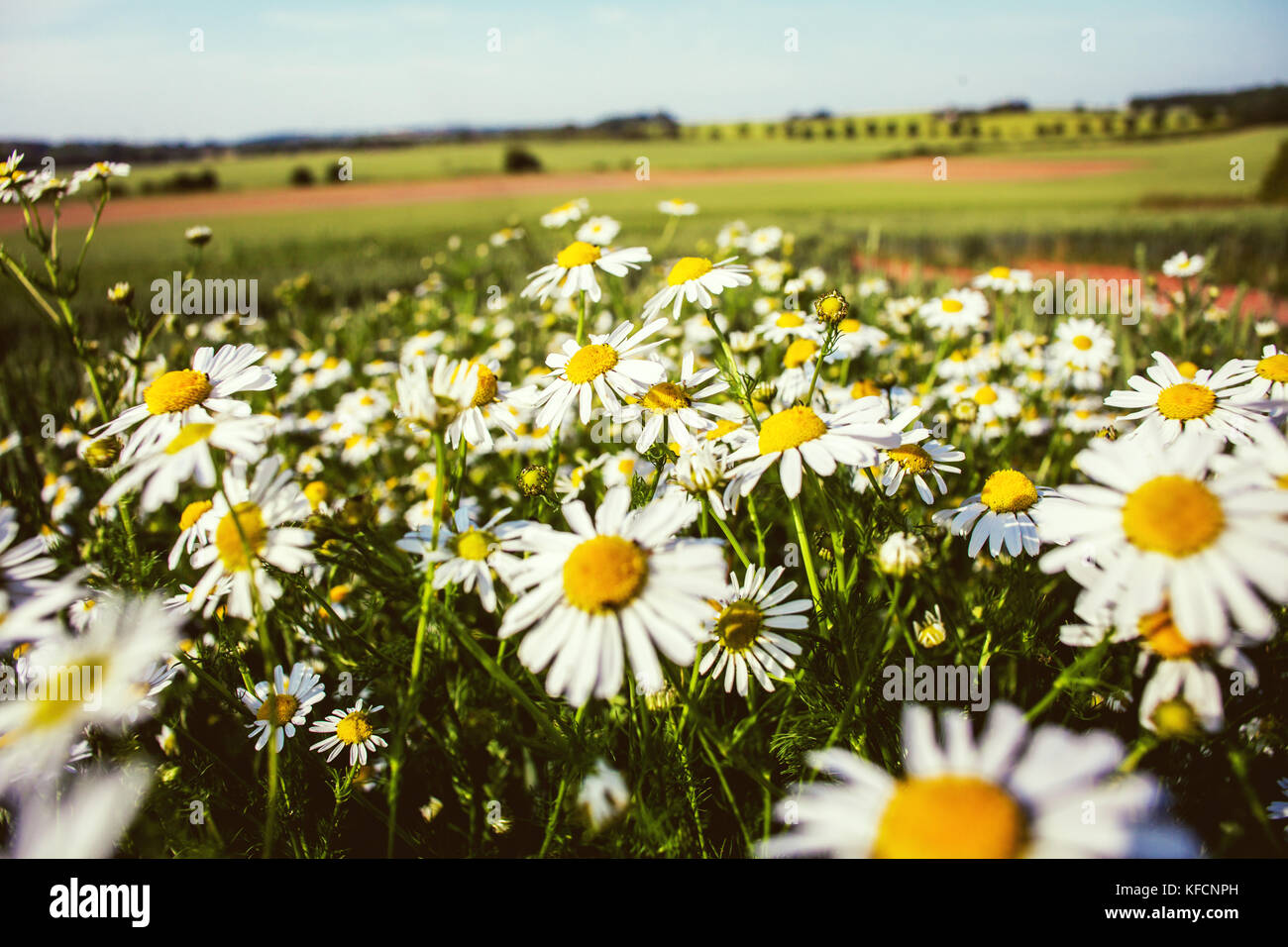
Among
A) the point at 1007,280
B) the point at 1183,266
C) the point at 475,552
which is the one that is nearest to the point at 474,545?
the point at 475,552

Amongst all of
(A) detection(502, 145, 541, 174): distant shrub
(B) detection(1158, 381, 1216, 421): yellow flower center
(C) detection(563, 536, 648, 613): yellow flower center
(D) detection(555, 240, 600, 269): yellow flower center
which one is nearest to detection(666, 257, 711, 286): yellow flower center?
(D) detection(555, 240, 600, 269): yellow flower center

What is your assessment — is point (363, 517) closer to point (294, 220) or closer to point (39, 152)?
point (39, 152)

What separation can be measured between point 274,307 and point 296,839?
19.6ft

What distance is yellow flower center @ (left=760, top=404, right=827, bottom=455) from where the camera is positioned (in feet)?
3.53

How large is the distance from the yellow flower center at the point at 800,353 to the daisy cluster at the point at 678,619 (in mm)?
14

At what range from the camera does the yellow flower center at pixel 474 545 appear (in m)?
1.06

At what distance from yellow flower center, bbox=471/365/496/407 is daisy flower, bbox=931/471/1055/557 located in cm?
99

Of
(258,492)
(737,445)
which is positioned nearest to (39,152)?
(258,492)

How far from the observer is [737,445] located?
122cm

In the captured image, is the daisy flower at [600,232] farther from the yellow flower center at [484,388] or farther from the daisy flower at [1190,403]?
the daisy flower at [1190,403]

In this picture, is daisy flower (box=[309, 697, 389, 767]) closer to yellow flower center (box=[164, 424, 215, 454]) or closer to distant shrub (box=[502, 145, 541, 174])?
yellow flower center (box=[164, 424, 215, 454])

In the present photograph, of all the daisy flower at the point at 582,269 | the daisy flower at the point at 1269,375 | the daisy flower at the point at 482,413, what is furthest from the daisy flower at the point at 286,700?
the daisy flower at the point at 1269,375
